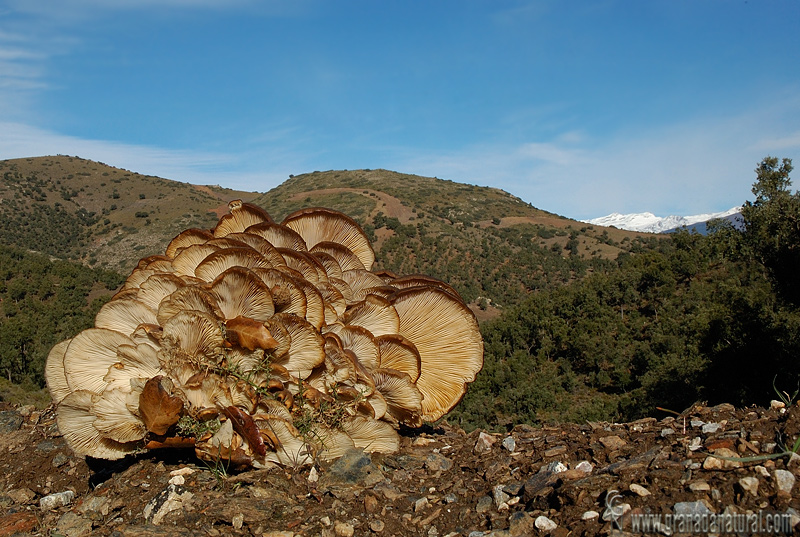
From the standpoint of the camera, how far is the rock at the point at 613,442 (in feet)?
9.24

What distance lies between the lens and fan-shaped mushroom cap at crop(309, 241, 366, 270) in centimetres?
379

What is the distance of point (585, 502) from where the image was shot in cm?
216

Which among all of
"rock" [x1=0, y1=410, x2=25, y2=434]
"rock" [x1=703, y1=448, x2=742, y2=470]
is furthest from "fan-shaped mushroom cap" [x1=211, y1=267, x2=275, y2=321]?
"rock" [x1=0, y1=410, x2=25, y2=434]

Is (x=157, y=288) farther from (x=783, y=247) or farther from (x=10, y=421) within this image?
(x=783, y=247)

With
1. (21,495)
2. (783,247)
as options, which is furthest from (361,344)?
(783,247)

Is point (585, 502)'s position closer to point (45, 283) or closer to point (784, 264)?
point (784, 264)

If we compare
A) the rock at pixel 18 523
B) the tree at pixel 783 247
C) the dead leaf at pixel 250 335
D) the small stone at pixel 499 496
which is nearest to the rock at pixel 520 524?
the small stone at pixel 499 496

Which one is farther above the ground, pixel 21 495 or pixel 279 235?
pixel 279 235

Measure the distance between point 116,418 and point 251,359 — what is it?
84 centimetres

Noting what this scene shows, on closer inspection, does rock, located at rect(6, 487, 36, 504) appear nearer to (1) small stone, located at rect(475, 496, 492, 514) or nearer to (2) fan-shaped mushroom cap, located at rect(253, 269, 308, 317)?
(2) fan-shaped mushroom cap, located at rect(253, 269, 308, 317)

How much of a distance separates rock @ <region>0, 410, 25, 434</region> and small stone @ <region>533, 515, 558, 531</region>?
418 centimetres

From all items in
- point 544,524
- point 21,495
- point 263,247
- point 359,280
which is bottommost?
point 21,495

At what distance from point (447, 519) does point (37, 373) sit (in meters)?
26.7

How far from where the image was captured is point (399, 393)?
10.3 ft
